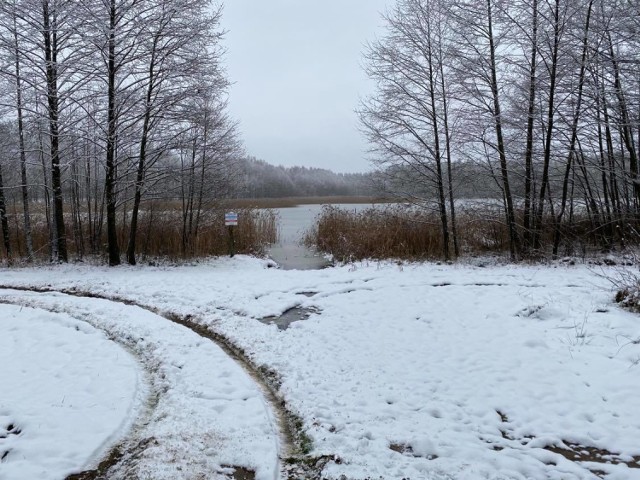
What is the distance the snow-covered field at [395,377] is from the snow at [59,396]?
0.04 meters

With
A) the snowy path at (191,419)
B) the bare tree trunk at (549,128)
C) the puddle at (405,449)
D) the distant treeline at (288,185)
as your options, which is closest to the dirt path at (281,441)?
the snowy path at (191,419)

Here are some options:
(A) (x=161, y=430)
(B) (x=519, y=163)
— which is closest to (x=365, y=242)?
(B) (x=519, y=163)

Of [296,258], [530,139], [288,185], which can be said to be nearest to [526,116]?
[530,139]

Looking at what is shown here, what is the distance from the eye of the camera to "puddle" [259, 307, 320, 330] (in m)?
6.99

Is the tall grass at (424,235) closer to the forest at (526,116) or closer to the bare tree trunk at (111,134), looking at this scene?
the forest at (526,116)

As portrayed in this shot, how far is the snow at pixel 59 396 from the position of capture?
3.35 meters

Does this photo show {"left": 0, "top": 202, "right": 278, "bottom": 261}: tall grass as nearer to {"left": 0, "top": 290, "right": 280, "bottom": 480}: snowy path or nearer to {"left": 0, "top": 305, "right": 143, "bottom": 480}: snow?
{"left": 0, "top": 305, "right": 143, "bottom": 480}: snow

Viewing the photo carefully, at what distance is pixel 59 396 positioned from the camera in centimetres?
432

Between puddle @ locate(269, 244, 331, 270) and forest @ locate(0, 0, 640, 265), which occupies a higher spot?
forest @ locate(0, 0, 640, 265)

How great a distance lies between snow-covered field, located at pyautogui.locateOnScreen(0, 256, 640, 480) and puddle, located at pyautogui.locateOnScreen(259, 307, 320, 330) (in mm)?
140

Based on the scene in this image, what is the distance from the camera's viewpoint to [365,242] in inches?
549

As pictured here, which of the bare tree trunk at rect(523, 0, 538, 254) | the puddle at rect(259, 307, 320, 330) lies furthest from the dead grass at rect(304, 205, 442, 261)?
the puddle at rect(259, 307, 320, 330)

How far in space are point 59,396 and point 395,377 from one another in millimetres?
3429

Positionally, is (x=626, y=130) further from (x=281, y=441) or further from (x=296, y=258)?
(x=281, y=441)
